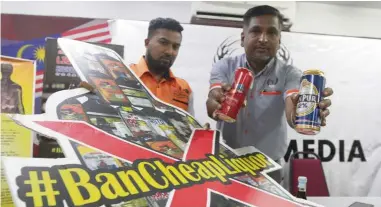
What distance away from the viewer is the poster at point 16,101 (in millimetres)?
1395

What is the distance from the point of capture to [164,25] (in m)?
1.57

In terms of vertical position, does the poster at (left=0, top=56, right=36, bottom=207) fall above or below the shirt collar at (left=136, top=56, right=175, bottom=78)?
below

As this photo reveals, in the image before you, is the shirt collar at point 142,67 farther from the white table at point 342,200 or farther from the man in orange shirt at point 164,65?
the white table at point 342,200

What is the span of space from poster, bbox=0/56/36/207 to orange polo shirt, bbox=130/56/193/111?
46 centimetres

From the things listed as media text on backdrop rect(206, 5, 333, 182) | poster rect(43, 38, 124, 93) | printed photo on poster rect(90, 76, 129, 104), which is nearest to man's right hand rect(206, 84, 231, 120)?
media text on backdrop rect(206, 5, 333, 182)

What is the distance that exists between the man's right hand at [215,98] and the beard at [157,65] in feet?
0.74

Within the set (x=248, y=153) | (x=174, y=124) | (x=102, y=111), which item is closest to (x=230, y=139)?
(x=248, y=153)

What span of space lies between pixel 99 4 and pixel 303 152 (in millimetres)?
1180

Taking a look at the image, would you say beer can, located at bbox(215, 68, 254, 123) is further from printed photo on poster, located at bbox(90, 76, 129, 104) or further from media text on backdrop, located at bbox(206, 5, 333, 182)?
printed photo on poster, located at bbox(90, 76, 129, 104)

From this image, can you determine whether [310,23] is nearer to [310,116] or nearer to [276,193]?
[310,116]

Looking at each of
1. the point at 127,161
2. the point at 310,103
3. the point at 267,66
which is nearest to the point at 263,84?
the point at 267,66

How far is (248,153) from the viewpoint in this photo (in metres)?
1.40

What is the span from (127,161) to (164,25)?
715 mm

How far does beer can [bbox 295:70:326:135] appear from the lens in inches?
45.8
